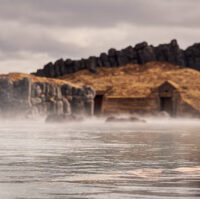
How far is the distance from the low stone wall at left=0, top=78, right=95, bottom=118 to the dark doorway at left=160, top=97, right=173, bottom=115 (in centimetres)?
2209

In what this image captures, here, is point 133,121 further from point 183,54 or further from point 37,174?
point 37,174

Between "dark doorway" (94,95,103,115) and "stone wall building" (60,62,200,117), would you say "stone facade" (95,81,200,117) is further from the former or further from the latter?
"dark doorway" (94,95,103,115)

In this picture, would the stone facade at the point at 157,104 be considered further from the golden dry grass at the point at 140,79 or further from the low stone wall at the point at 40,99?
the low stone wall at the point at 40,99

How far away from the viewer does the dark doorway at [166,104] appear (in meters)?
110

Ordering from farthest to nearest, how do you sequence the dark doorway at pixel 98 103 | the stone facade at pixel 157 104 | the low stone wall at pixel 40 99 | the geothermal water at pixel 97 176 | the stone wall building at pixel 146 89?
the dark doorway at pixel 98 103, the stone wall building at pixel 146 89, the stone facade at pixel 157 104, the low stone wall at pixel 40 99, the geothermal water at pixel 97 176

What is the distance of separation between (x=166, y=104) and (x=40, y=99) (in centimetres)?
3521

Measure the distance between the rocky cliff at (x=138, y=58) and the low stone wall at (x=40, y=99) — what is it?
52.7 meters

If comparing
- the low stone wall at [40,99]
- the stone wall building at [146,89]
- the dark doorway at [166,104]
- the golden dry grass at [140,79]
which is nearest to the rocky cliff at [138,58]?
the golden dry grass at [140,79]

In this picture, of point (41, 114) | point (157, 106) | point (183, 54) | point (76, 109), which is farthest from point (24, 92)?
point (183, 54)

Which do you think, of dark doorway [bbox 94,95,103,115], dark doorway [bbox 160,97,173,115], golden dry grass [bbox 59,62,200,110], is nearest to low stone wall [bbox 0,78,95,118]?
dark doorway [bbox 160,97,173,115]

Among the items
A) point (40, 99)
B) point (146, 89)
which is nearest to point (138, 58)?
point (146, 89)

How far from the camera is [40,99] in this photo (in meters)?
85.7

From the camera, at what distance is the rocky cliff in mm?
142875

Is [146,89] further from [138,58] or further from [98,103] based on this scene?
[138,58]
